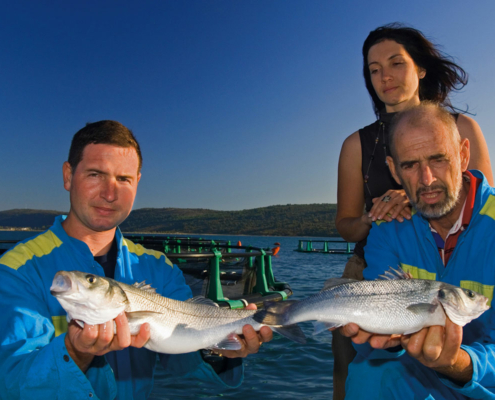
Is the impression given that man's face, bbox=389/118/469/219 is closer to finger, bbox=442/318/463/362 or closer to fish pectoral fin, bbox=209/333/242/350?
finger, bbox=442/318/463/362

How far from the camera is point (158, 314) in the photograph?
9.62ft

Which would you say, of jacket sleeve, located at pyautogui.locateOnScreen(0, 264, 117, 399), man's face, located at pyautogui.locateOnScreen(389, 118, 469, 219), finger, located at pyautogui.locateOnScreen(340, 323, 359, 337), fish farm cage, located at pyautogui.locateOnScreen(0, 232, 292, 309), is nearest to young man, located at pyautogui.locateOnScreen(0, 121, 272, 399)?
jacket sleeve, located at pyautogui.locateOnScreen(0, 264, 117, 399)

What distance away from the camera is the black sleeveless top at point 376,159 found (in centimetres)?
394

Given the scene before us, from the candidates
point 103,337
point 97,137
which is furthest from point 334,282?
point 97,137

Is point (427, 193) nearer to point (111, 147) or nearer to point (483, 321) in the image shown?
point (483, 321)

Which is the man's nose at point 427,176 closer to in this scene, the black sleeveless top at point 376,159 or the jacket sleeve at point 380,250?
the jacket sleeve at point 380,250

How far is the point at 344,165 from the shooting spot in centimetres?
418

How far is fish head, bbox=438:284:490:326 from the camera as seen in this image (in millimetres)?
2598

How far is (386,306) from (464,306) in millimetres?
526

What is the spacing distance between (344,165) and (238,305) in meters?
3.91

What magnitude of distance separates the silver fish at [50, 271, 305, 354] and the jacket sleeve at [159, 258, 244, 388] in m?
0.40

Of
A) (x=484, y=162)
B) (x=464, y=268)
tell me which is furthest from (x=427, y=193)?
(x=484, y=162)

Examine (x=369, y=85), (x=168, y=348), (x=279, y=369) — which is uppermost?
(x=369, y=85)

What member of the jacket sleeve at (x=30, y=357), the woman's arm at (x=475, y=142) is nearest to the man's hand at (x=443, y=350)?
the woman's arm at (x=475, y=142)
